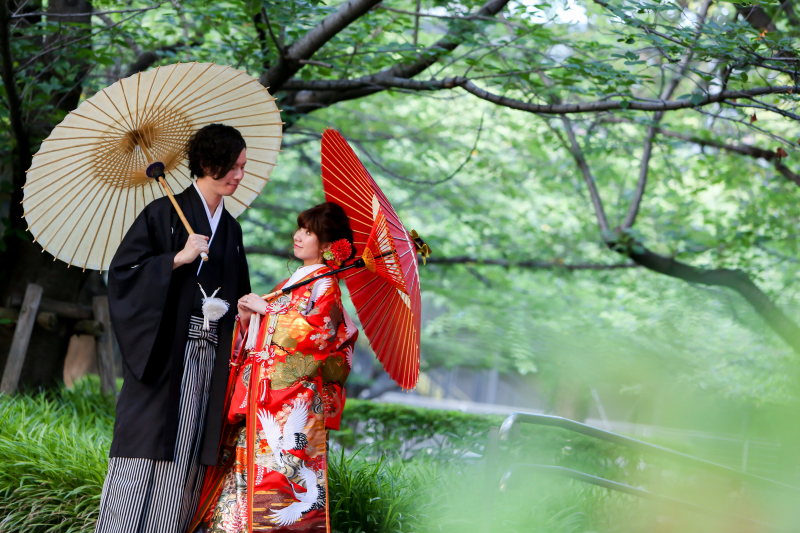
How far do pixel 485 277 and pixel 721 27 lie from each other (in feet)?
21.0

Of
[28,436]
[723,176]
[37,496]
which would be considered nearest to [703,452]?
[37,496]

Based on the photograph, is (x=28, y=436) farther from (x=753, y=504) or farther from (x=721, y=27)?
(x=721, y=27)

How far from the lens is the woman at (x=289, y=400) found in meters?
2.49

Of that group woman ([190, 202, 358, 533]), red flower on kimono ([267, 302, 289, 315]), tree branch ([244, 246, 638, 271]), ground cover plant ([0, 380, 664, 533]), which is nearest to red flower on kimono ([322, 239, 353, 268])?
woman ([190, 202, 358, 533])

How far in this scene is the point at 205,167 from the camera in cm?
257

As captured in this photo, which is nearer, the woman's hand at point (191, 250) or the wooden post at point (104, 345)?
the woman's hand at point (191, 250)

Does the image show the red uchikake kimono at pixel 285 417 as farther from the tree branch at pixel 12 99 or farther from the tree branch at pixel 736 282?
the tree branch at pixel 12 99

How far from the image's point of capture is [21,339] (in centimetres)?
480

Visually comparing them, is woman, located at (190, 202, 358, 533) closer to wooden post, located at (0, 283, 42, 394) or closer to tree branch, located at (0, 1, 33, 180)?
tree branch, located at (0, 1, 33, 180)

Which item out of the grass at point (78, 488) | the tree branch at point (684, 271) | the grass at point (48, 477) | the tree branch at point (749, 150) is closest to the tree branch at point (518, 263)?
the tree branch at point (684, 271)

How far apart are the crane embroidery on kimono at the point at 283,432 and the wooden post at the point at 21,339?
3.19 meters

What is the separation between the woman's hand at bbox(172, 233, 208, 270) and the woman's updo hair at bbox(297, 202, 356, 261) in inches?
16.1

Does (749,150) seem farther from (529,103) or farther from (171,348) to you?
(171,348)

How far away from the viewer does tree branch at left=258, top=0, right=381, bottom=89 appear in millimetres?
3773
